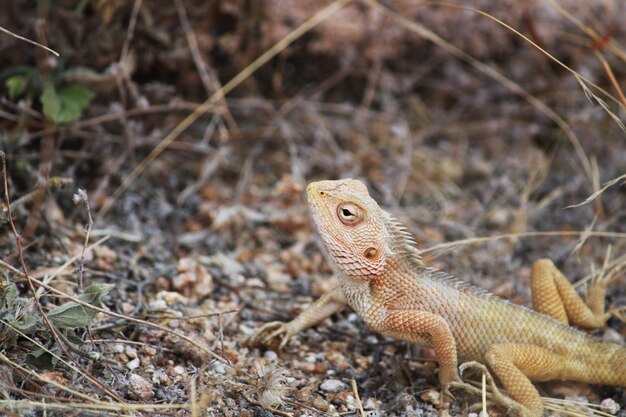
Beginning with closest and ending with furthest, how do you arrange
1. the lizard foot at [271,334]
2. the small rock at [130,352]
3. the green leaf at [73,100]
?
1. the small rock at [130,352]
2. the lizard foot at [271,334]
3. the green leaf at [73,100]

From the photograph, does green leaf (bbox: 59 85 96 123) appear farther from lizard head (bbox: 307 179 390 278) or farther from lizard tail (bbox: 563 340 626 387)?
lizard tail (bbox: 563 340 626 387)

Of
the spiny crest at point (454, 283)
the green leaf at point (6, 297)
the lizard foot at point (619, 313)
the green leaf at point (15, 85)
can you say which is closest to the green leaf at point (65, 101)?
the green leaf at point (15, 85)

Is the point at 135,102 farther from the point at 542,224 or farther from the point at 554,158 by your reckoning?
the point at 554,158

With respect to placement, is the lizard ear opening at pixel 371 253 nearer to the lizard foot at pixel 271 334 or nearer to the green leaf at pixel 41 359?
the lizard foot at pixel 271 334

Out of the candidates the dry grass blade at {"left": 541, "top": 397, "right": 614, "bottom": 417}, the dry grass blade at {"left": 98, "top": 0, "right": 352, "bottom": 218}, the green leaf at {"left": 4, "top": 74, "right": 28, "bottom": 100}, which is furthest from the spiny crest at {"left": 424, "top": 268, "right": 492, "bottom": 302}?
the green leaf at {"left": 4, "top": 74, "right": 28, "bottom": 100}

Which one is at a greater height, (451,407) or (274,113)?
(274,113)

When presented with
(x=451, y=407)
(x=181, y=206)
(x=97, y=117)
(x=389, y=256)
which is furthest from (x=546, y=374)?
(x=97, y=117)
